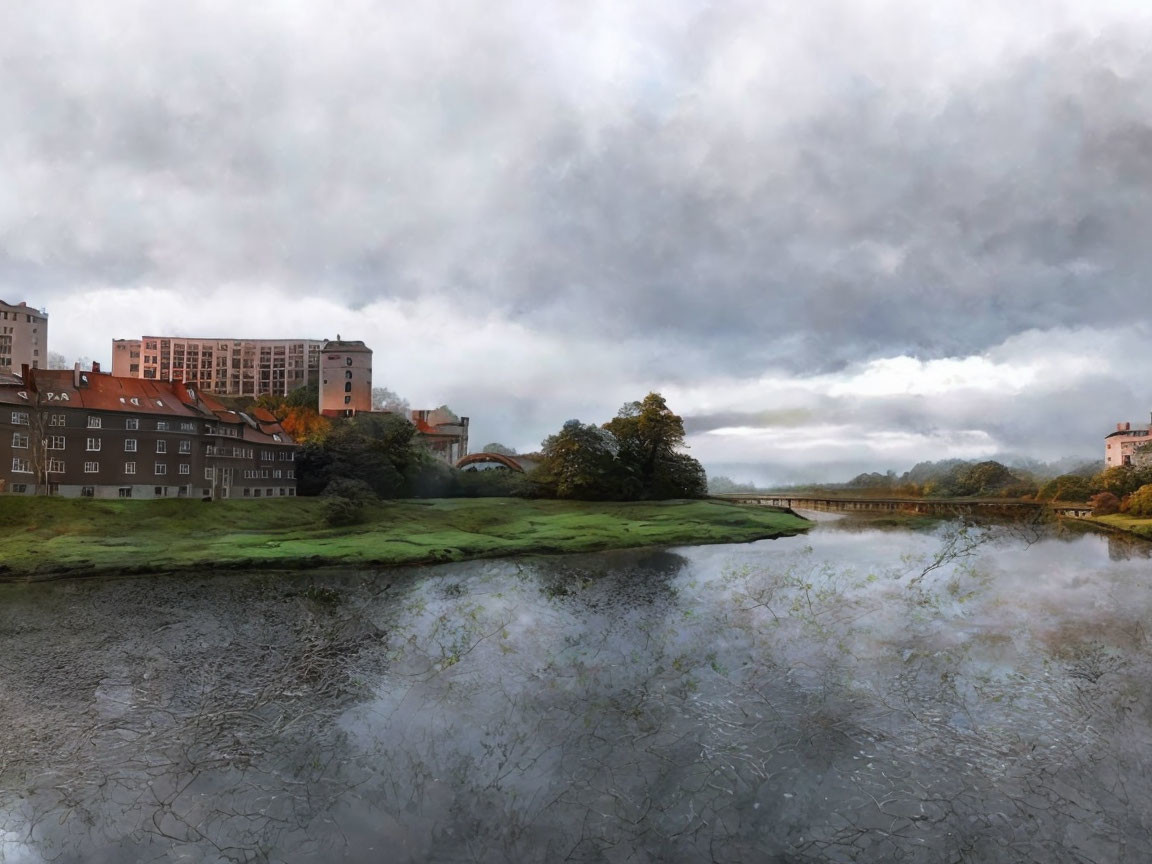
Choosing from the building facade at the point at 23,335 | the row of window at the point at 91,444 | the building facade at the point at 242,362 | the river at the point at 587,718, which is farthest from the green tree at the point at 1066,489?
the building facade at the point at 23,335

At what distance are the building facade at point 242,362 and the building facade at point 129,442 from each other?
478 cm

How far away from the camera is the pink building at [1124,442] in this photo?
585 inches

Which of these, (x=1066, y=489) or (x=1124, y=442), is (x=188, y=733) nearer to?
(x=1066, y=489)

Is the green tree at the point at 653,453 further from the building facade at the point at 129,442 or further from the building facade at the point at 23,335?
the building facade at the point at 23,335

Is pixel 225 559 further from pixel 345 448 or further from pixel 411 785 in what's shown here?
pixel 411 785

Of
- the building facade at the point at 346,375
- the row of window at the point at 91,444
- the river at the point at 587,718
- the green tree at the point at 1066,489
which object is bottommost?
the river at the point at 587,718

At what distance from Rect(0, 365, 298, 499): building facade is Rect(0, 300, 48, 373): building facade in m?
1.58

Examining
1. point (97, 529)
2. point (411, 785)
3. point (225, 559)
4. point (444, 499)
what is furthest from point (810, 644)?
point (97, 529)

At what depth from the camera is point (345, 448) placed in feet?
59.6

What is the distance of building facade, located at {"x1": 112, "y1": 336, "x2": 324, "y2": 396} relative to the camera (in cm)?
2217

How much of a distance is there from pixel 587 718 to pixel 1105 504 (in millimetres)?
15517

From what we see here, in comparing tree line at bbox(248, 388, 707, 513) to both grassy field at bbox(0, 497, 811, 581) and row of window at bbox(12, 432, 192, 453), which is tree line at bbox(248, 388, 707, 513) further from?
row of window at bbox(12, 432, 192, 453)

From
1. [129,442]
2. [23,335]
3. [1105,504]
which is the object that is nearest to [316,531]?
[129,442]

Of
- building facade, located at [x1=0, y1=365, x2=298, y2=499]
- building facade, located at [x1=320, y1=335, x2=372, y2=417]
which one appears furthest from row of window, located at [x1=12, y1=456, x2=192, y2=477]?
building facade, located at [x1=320, y1=335, x2=372, y2=417]
